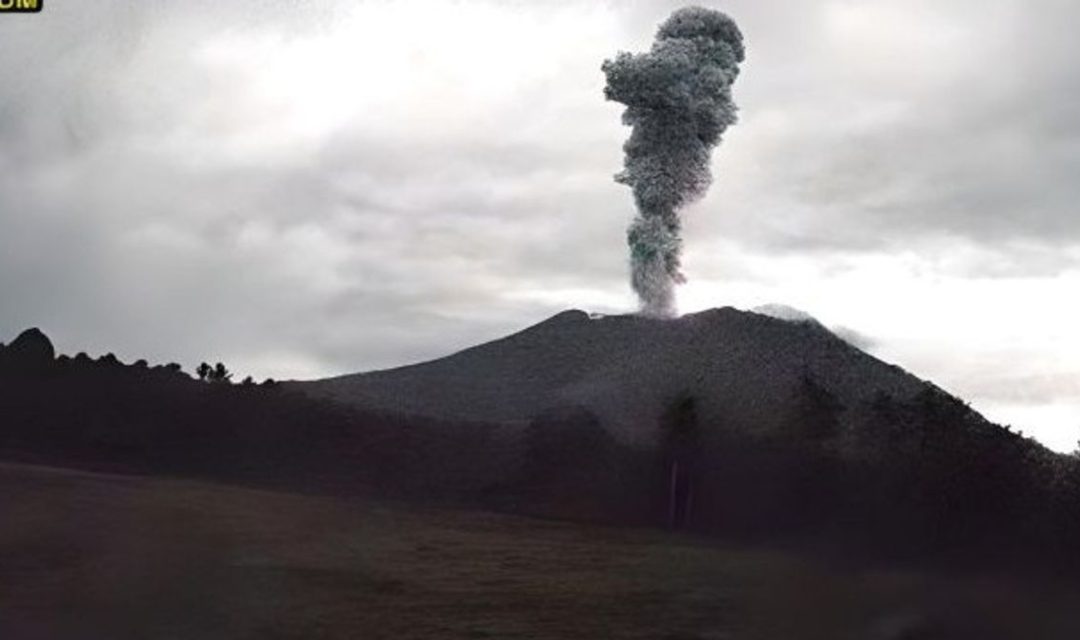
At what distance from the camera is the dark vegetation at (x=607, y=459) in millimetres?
91312

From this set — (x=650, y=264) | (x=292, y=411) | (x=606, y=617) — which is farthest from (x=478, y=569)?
(x=650, y=264)

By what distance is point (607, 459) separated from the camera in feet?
417

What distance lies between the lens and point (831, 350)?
177000mm

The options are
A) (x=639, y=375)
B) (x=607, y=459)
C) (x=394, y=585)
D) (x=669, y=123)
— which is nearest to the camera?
(x=394, y=585)

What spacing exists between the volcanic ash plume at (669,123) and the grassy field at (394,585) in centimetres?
7801

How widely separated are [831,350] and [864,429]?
67.7 metres

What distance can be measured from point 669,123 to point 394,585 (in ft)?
347

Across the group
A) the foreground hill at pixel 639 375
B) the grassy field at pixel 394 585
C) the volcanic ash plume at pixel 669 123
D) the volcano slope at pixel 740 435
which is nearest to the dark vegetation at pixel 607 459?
the volcano slope at pixel 740 435

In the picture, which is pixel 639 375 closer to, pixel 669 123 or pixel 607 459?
pixel 669 123

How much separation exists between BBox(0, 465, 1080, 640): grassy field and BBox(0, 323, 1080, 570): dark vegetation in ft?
36.9

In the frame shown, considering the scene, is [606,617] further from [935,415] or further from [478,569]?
[935,415]

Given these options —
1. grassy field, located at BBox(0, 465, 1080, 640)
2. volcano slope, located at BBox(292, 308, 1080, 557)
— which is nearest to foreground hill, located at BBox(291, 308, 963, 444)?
volcano slope, located at BBox(292, 308, 1080, 557)

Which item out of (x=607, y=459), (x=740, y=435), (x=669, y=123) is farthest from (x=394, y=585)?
(x=669, y=123)

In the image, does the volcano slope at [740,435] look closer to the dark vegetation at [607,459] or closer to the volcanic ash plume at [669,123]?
the dark vegetation at [607,459]
